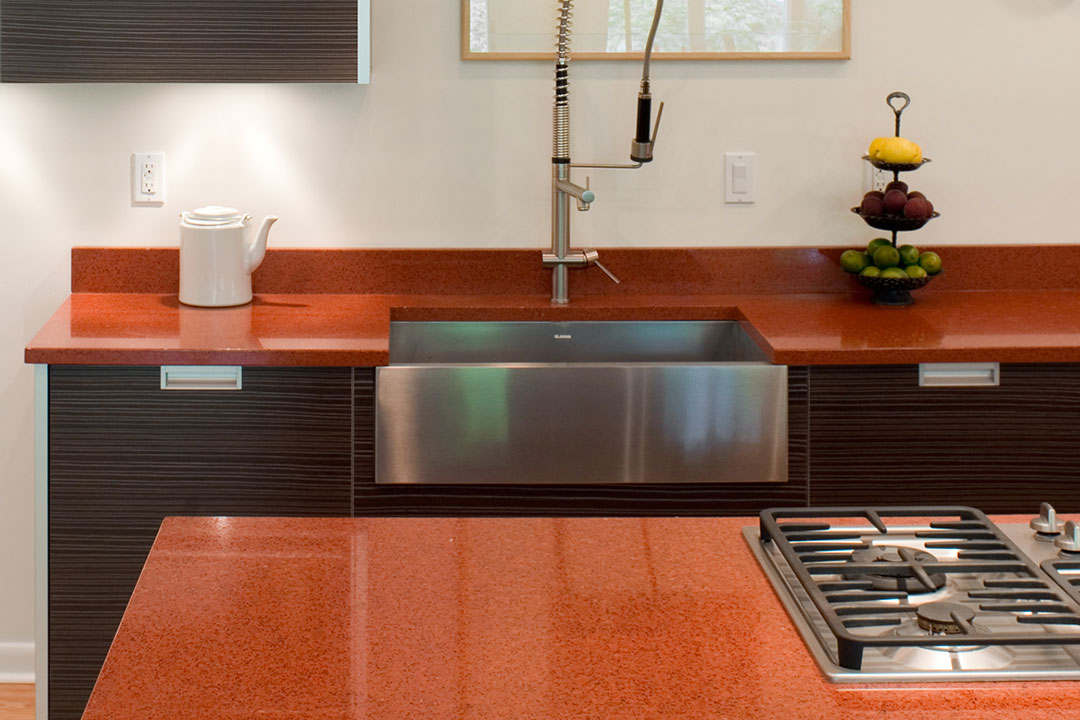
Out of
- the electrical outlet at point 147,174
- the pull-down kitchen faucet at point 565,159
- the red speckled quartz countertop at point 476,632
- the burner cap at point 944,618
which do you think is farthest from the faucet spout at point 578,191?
the burner cap at point 944,618

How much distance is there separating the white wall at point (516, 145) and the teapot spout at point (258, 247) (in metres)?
0.17

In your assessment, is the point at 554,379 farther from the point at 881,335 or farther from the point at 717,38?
the point at 717,38

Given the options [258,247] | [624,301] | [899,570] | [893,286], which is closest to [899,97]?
[893,286]

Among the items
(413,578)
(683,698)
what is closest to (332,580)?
(413,578)

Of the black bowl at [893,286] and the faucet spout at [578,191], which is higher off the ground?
the faucet spout at [578,191]

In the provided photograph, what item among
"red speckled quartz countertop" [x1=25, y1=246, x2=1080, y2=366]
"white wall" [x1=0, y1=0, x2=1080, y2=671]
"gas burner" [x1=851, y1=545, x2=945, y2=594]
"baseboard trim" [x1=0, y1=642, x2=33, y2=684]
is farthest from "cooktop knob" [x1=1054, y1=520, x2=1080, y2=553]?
"baseboard trim" [x1=0, y1=642, x2=33, y2=684]

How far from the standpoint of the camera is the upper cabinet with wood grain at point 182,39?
2.65 metres

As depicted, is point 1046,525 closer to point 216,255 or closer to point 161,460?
point 161,460

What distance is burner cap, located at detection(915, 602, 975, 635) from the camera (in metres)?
1.18

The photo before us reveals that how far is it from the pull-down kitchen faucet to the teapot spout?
23.3 inches

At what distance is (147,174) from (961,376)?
177cm

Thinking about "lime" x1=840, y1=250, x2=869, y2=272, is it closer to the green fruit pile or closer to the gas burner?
the green fruit pile

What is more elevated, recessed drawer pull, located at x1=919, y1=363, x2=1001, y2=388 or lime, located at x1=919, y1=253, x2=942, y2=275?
lime, located at x1=919, y1=253, x2=942, y2=275

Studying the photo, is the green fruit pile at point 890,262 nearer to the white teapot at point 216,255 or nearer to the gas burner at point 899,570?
the white teapot at point 216,255
